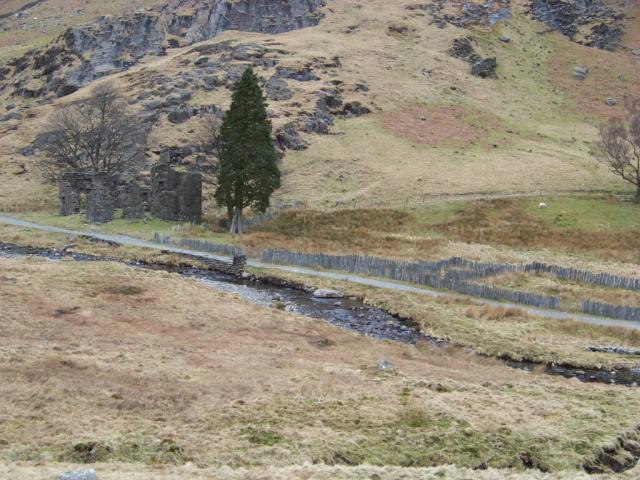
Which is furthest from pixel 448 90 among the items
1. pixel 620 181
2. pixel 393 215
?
pixel 393 215

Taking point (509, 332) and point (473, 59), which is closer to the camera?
point (509, 332)

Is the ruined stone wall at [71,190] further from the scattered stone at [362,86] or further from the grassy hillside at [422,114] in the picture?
the scattered stone at [362,86]

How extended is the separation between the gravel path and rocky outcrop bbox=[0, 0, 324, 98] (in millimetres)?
68684

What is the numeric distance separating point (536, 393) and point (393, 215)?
40.4 metres

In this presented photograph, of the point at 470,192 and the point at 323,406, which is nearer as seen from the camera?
the point at 323,406

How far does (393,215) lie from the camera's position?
59.3 metres

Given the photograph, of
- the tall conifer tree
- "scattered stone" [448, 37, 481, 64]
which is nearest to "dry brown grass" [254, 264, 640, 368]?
the tall conifer tree

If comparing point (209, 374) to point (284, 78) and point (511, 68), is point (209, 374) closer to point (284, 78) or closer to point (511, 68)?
point (284, 78)

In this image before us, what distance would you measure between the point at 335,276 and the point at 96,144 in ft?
134

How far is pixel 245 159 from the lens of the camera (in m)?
53.6

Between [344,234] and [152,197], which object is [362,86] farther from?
[344,234]

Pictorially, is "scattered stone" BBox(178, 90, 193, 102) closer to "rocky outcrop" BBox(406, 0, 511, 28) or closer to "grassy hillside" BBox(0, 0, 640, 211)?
"grassy hillside" BBox(0, 0, 640, 211)

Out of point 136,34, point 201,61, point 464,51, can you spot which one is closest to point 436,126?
point 464,51

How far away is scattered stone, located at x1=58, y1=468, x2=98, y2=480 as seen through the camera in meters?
10.7
